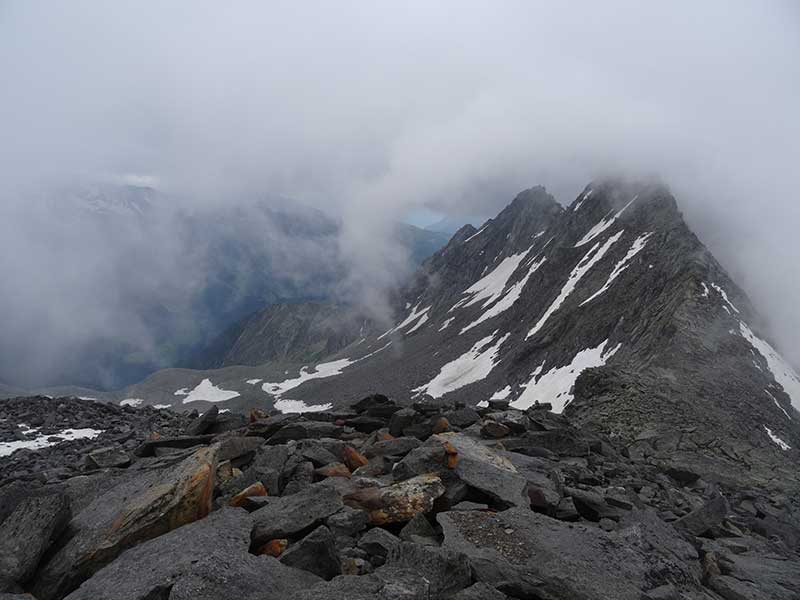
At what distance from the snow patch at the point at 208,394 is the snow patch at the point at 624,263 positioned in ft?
284

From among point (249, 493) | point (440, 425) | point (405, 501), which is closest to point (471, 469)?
point (405, 501)

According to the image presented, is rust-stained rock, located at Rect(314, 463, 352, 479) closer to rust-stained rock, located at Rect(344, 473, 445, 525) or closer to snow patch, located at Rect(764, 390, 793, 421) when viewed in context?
rust-stained rock, located at Rect(344, 473, 445, 525)

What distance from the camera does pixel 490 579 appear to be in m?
6.27

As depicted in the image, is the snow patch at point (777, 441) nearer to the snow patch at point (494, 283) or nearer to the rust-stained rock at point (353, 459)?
the rust-stained rock at point (353, 459)

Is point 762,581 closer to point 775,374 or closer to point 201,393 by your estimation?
point 775,374

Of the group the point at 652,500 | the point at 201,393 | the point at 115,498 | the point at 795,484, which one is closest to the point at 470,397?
the point at 795,484

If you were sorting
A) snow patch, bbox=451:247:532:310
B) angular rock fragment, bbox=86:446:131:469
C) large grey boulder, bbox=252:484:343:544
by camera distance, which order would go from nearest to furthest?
large grey boulder, bbox=252:484:343:544
angular rock fragment, bbox=86:446:131:469
snow patch, bbox=451:247:532:310

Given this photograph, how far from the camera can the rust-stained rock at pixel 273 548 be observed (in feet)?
22.0

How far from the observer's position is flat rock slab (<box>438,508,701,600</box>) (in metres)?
6.32

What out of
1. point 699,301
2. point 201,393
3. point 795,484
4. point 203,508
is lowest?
point 201,393

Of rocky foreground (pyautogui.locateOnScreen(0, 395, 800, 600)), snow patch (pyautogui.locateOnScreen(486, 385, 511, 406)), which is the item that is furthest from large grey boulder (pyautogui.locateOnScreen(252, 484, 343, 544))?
snow patch (pyautogui.locateOnScreen(486, 385, 511, 406))

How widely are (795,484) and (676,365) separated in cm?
1564

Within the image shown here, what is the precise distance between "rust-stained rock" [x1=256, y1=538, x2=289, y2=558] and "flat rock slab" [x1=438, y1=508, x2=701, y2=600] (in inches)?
85.5

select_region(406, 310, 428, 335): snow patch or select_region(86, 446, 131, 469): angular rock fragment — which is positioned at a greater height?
select_region(86, 446, 131, 469): angular rock fragment
